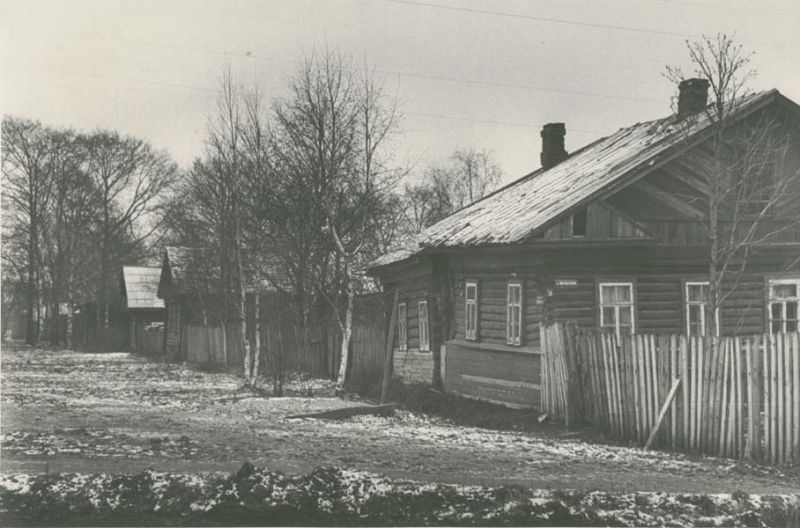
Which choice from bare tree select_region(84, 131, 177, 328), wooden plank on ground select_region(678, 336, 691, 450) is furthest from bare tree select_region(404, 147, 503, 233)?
wooden plank on ground select_region(678, 336, 691, 450)

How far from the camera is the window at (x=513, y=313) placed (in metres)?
18.1

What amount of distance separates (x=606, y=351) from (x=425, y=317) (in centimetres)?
970

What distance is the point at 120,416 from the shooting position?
50.8 ft

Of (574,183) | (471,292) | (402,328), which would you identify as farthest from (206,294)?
(574,183)

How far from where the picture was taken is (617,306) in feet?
58.3

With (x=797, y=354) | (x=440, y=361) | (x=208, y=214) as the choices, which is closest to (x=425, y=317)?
(x=440, y=361)

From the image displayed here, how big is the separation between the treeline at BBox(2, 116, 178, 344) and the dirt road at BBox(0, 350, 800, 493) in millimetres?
17399

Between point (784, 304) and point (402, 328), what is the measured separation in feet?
33.6

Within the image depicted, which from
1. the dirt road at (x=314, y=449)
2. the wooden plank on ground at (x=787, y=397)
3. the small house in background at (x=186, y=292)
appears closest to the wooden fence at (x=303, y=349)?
the small house in background at (x=186, y=292)

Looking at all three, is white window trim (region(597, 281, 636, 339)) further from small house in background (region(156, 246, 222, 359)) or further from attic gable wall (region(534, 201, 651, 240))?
small house in background (region(156, 246, 222, 359))

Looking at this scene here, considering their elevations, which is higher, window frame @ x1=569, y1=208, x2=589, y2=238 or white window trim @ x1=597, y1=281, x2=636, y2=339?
window frame @ x1=569, y1=208, x2=589, y2=238

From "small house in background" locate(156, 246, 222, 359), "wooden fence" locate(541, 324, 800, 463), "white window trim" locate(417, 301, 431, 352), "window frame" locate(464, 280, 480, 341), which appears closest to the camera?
"wooden fence" locate(541, 324, 800, 463)

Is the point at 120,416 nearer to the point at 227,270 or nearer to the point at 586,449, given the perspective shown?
the point at 586,449

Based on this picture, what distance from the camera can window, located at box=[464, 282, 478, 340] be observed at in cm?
1986
